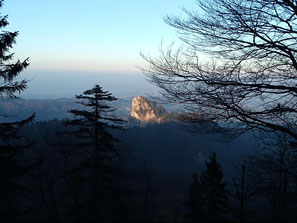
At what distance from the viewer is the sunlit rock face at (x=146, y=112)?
7122 centimetres

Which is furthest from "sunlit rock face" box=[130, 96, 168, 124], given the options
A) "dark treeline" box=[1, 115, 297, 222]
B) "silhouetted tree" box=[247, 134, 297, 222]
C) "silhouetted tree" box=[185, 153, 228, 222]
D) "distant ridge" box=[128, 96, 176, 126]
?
"silhouetted tree" box=[247, 134, 297, 222]

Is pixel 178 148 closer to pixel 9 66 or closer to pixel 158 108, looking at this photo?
pixel 158 108

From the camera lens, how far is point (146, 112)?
7512 cm

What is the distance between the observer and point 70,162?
440 inches

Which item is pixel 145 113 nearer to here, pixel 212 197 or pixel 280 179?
pixel 212 197

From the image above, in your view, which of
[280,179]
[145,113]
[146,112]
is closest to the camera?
[280,179]

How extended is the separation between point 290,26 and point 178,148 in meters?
52.4

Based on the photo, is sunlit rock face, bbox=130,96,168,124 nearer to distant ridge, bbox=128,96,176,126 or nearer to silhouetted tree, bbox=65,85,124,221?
distant ridge, bbox=128,96,176,126

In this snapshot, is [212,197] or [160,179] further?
[160,179]

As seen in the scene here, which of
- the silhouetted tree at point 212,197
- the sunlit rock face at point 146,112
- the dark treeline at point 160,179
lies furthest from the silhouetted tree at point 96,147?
the sunlit rock face at point 146,112

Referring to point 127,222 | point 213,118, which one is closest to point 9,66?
point 213,118

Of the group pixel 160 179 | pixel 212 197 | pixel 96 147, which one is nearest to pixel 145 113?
pixel 160 179

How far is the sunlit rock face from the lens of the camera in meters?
71.2

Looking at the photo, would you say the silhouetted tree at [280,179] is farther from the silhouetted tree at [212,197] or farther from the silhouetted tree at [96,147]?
the silhouetted tree at [96,147]
